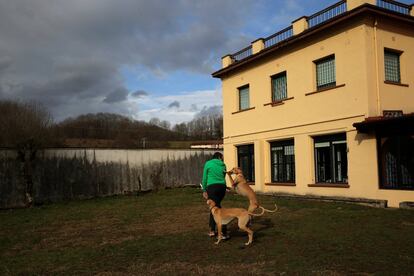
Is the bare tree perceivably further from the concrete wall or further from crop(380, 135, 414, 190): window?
crop(380, 135, 414, 190): window

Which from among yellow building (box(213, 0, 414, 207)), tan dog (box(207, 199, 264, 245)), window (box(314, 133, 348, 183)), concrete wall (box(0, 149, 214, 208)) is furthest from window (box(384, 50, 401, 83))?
concrete wall (box(0, 149, 214, 208))

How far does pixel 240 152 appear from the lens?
2238 cm

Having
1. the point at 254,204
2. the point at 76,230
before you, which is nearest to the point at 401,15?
the point at 254,204

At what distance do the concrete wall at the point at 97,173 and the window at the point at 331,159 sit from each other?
34.0 feet

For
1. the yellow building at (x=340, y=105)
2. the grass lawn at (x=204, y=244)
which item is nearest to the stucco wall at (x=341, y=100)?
the yellow building at (x=340, y=105)

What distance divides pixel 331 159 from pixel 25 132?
42.8 ft

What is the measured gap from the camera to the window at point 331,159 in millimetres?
15805

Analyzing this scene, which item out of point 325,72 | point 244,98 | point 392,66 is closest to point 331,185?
point 325,72

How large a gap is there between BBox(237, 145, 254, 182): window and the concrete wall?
14.6ft

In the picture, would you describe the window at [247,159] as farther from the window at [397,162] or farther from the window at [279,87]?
the window at [397,162]

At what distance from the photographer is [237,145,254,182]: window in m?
21.4

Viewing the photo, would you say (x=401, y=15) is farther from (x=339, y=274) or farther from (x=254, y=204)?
(x=339, y=274)

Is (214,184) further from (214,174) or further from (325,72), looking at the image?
(325,72)

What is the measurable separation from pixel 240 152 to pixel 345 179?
296 inches
